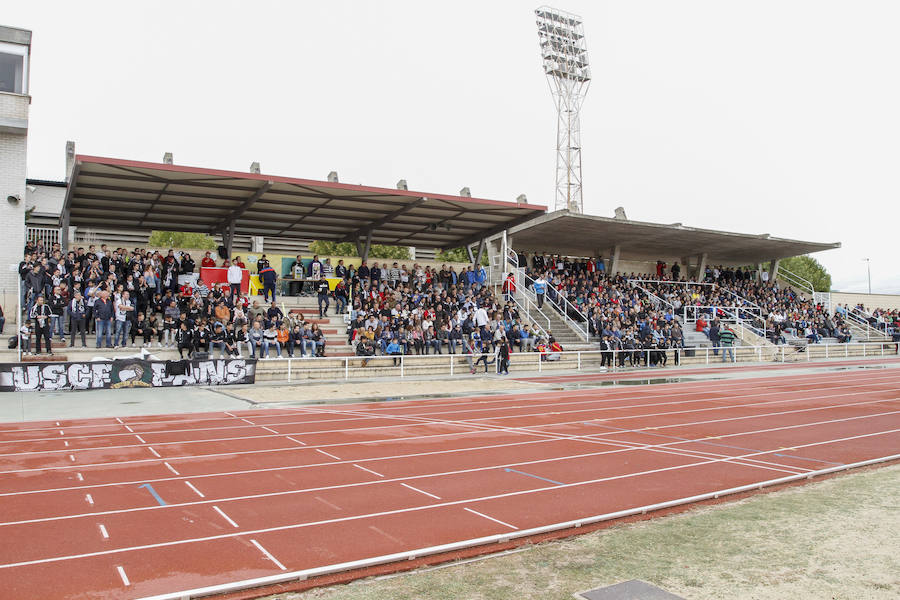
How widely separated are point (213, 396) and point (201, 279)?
912 centimetres

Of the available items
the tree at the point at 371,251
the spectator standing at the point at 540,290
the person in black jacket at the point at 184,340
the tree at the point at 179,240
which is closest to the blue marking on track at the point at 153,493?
the person in black jacket at the point at 184,340

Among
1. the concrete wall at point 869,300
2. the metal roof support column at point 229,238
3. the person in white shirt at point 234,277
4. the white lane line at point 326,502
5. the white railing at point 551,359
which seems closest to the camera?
the white lane line at point 326,502

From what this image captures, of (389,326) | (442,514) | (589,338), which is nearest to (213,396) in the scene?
(389,326)

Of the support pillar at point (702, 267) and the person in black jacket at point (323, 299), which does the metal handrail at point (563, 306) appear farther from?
the support pillar at point (702, 267)

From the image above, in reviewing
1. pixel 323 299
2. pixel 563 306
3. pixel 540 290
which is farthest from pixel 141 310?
pixel 563 306

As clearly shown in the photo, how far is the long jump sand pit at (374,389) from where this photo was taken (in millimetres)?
14522

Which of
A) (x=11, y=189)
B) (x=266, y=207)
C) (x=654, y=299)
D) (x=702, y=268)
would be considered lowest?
(x=654, y=299)

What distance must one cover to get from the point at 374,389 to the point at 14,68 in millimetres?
16301

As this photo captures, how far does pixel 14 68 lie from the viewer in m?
20.9

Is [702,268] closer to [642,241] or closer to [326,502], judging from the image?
[642,241]

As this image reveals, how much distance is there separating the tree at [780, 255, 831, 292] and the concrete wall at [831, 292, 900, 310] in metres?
34.5

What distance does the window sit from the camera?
20.8m

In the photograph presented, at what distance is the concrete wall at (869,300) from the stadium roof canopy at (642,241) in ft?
31.0

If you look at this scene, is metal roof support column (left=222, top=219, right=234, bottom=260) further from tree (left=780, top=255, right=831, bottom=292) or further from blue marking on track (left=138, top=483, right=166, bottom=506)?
tree (left=780, top=255, right=831, bottom=292)
